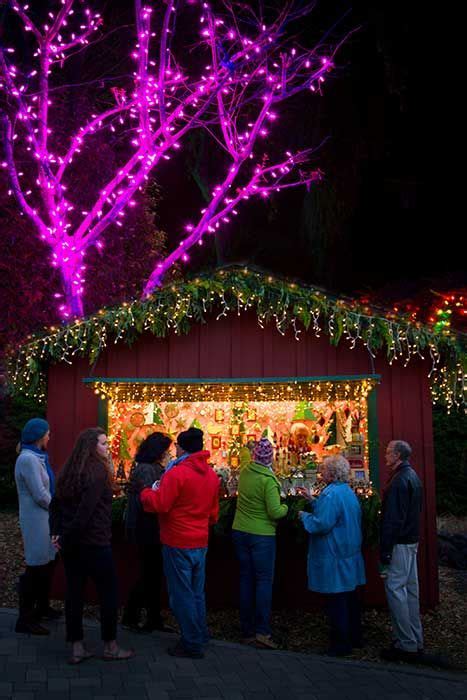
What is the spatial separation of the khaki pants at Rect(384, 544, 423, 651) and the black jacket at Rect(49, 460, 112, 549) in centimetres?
244

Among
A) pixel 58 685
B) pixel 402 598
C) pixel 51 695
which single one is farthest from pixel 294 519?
pixel 51 695

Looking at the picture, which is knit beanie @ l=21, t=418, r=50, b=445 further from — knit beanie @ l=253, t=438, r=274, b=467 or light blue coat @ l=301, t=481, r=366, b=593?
light blue coat @ l=301, t=481, r=366, b=593

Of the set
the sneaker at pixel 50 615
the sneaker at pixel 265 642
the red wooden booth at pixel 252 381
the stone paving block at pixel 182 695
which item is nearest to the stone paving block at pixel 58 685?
the stone paving block at pixel 182 695

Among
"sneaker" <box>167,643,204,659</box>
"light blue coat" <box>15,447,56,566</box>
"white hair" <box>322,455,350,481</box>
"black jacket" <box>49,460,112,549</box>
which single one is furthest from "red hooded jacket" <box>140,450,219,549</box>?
"light blue coat" <box>15,447,56,566</box>

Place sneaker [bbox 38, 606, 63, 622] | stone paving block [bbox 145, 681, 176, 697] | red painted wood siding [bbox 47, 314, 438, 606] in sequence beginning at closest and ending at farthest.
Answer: stone paving block [bbox 145, 681, 176, 697] → sneaker [bbox 38, 606, 63, 622] → red painted wood siding [bbox 47, 314, 438, 606]

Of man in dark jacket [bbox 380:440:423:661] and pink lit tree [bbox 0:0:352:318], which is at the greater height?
pink lit tree [bbox 0:0:352:318]

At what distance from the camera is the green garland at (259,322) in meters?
7.28

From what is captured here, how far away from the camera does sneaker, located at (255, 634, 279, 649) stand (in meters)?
5.93

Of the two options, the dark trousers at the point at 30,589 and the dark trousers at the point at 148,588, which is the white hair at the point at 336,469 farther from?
the dark trousers at the point at 30,589

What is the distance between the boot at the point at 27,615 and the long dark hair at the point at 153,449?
1.45m

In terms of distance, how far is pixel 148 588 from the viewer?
6.16m

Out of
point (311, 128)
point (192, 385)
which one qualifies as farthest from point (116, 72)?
point (192, 385)

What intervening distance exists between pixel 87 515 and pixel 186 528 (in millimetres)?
846

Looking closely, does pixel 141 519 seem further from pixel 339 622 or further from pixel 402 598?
pixel 402 598
